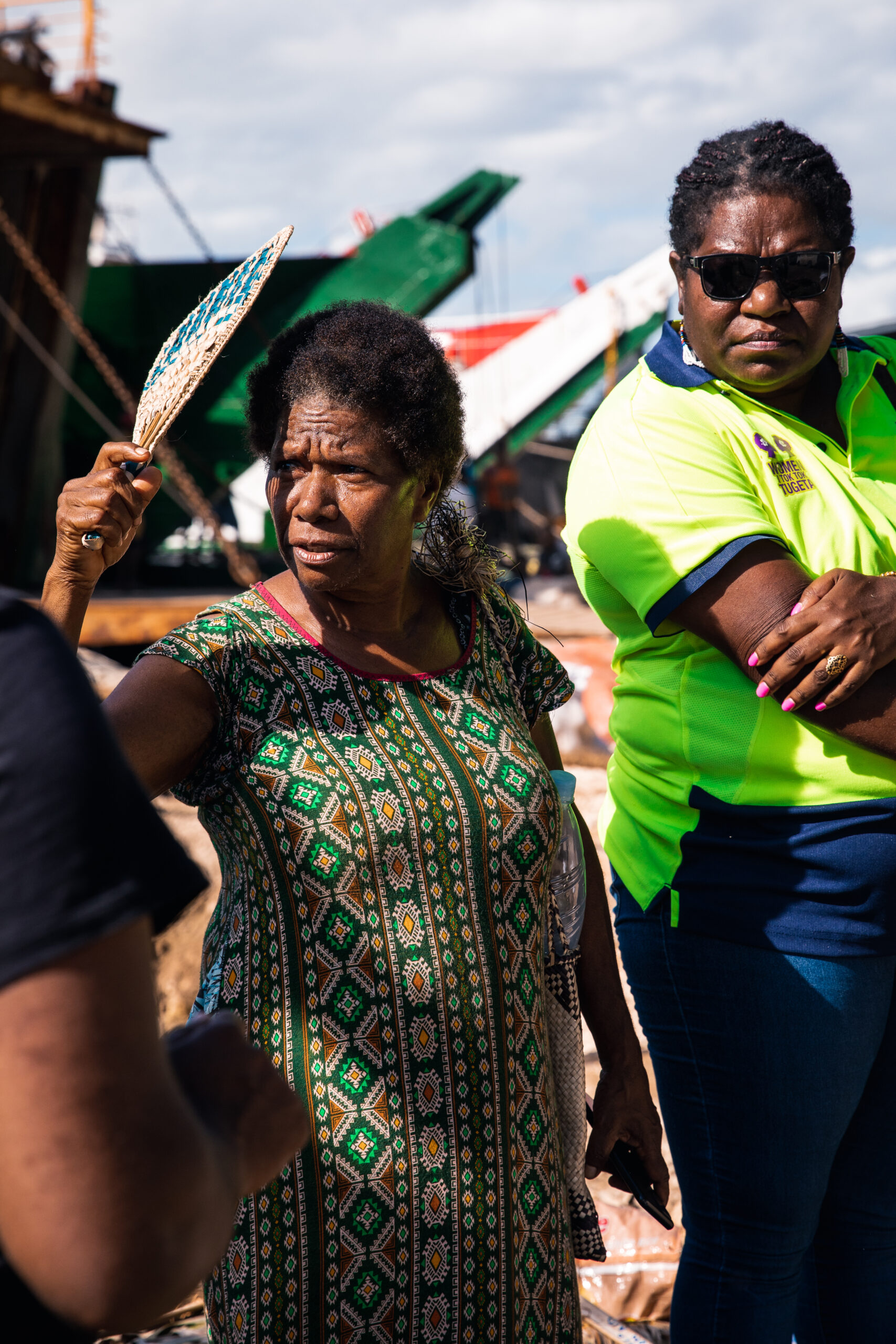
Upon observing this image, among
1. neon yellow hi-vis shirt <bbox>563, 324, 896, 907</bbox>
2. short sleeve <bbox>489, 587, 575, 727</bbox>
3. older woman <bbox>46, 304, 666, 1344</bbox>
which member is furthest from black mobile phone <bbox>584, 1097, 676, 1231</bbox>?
short sleeve <bbox>489, 587, 575, 727</bbox>

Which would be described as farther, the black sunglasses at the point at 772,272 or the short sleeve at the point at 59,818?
the black sunglasses at the point at 772,272

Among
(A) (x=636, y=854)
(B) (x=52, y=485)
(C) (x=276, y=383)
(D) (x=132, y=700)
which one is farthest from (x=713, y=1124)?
(B) (x=52, y=485)

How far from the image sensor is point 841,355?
194 cm

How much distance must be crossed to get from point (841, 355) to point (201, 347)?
3.40 feet

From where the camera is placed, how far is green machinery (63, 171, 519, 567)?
40.2ft

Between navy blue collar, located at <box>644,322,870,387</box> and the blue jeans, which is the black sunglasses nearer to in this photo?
navy blue collar, located at <box>644,322,870,387</box>

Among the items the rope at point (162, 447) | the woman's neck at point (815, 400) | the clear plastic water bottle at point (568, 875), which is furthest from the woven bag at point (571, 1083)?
the rope at point (162, 447)

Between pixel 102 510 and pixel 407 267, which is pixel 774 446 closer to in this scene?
pixel 102 510

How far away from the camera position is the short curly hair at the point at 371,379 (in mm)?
1697

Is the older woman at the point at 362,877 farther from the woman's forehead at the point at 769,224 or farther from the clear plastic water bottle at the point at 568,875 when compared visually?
the woman's forehead at the point at 769,224

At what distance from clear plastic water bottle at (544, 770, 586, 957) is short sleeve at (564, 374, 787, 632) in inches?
12.0

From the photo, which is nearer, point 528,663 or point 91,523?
point 91,523

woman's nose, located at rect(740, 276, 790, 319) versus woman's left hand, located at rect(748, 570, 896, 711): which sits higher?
woman's nose, located at rect(740, 276, 790, 319)

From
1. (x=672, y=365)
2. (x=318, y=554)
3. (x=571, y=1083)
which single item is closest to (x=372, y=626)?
(x=318, y=554)
